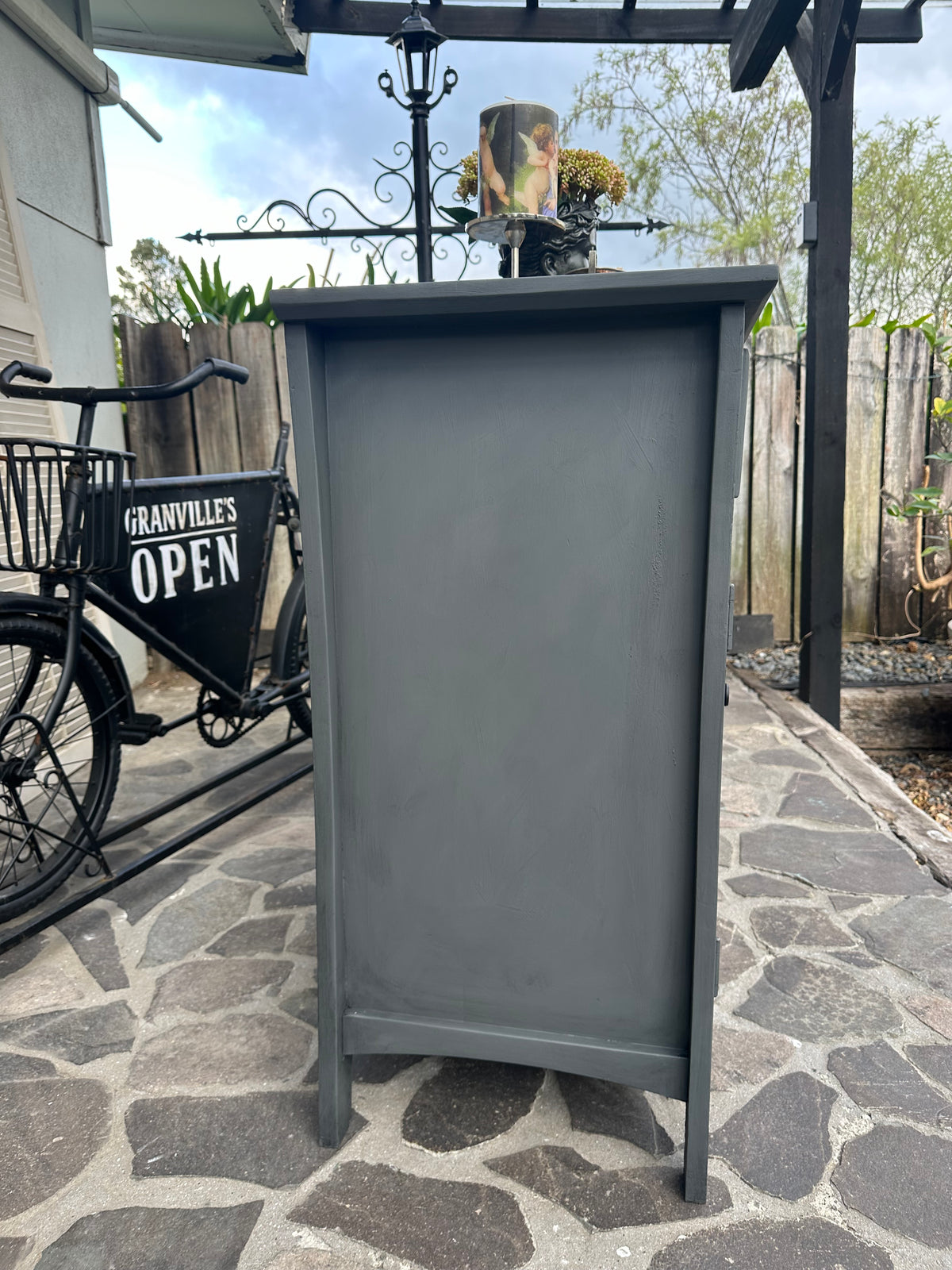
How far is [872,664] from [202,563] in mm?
3444

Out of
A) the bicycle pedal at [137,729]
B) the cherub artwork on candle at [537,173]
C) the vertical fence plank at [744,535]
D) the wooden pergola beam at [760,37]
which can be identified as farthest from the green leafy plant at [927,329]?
the bicycle pedal at [137,729]

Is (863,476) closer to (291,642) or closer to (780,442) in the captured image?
(780,442)

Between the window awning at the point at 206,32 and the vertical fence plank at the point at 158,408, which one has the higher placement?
the window awning at the point at 206,32

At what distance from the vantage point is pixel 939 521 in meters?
4.50

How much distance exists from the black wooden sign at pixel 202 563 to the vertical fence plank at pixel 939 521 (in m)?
3.72

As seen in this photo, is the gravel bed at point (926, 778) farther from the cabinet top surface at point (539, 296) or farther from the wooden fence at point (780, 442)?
the cabinet top surface at point (539, 296)

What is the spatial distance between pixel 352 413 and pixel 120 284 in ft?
61.5

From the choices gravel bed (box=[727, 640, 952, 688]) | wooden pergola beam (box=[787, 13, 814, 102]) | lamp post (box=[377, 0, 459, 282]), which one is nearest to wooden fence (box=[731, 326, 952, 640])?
gravel bed (box=[727, 640, 952, 688])

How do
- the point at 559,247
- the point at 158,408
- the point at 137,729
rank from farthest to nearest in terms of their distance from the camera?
the point at 158,408, the point at 137,729, the point at 559,247

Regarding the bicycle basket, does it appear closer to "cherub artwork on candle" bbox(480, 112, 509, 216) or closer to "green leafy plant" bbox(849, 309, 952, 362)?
"cherub artwork on candle" bbox(480, 112, 509, 216)

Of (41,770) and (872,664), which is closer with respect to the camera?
(41,770)

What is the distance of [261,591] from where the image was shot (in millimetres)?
2635

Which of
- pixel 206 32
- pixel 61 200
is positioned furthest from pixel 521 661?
pixel 206 32

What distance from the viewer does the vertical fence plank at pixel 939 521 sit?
4.42 meters
